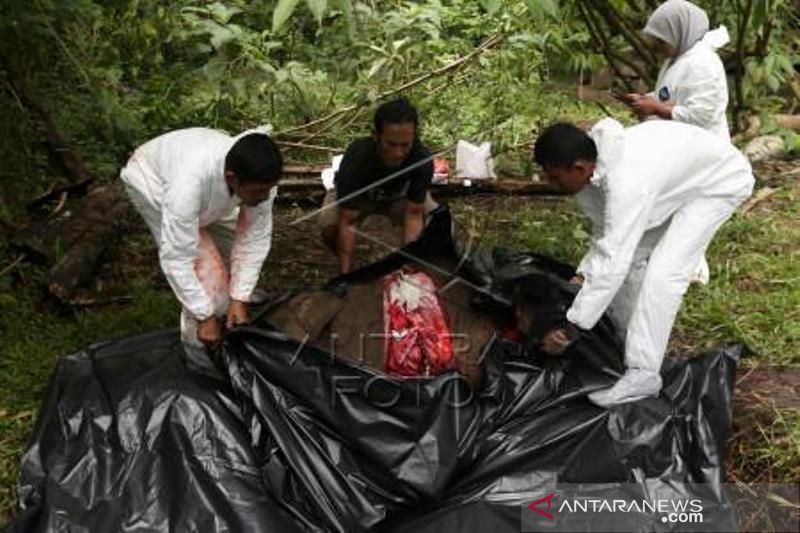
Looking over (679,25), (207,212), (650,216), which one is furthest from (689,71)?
(207,212)

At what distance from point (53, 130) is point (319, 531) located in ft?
9.52

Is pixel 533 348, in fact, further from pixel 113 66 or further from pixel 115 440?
pixel 113 66

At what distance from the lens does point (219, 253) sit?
3.20 metres

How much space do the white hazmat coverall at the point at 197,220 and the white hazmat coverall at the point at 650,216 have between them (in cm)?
112

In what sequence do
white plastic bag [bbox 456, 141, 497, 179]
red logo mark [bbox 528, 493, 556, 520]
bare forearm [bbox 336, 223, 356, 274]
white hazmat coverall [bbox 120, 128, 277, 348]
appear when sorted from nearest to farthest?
red logo mark [bbox 528, 493, 556, 520] < white hazmat coverall [bbox 120, 128, 277, 348] < bare forearm [bbox 336, 223, 356, 274] < white plastic bag [bbox 456, 141, 497, 179]

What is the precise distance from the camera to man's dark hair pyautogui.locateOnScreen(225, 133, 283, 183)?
2.63 meters

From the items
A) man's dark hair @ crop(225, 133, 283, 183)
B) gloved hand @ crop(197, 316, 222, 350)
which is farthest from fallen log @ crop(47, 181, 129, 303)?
man's dark hair @ crop(225, 133, 283, 183)

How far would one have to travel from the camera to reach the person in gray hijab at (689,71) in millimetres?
3512

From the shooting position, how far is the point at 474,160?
4.65 m

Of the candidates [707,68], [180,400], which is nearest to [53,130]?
[180,400]

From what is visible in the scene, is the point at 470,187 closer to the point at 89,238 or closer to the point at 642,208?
the point at 89,238

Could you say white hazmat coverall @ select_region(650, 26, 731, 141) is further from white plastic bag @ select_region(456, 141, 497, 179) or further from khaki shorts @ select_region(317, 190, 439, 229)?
white plastic bag @ select_region(456, 141, 497, 179)

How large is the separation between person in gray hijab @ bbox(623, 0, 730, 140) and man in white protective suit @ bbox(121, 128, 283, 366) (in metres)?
1.71

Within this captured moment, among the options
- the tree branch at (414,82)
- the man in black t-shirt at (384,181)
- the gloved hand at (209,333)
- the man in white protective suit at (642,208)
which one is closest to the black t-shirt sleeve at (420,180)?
the man in black t-shirt at (384,181)
